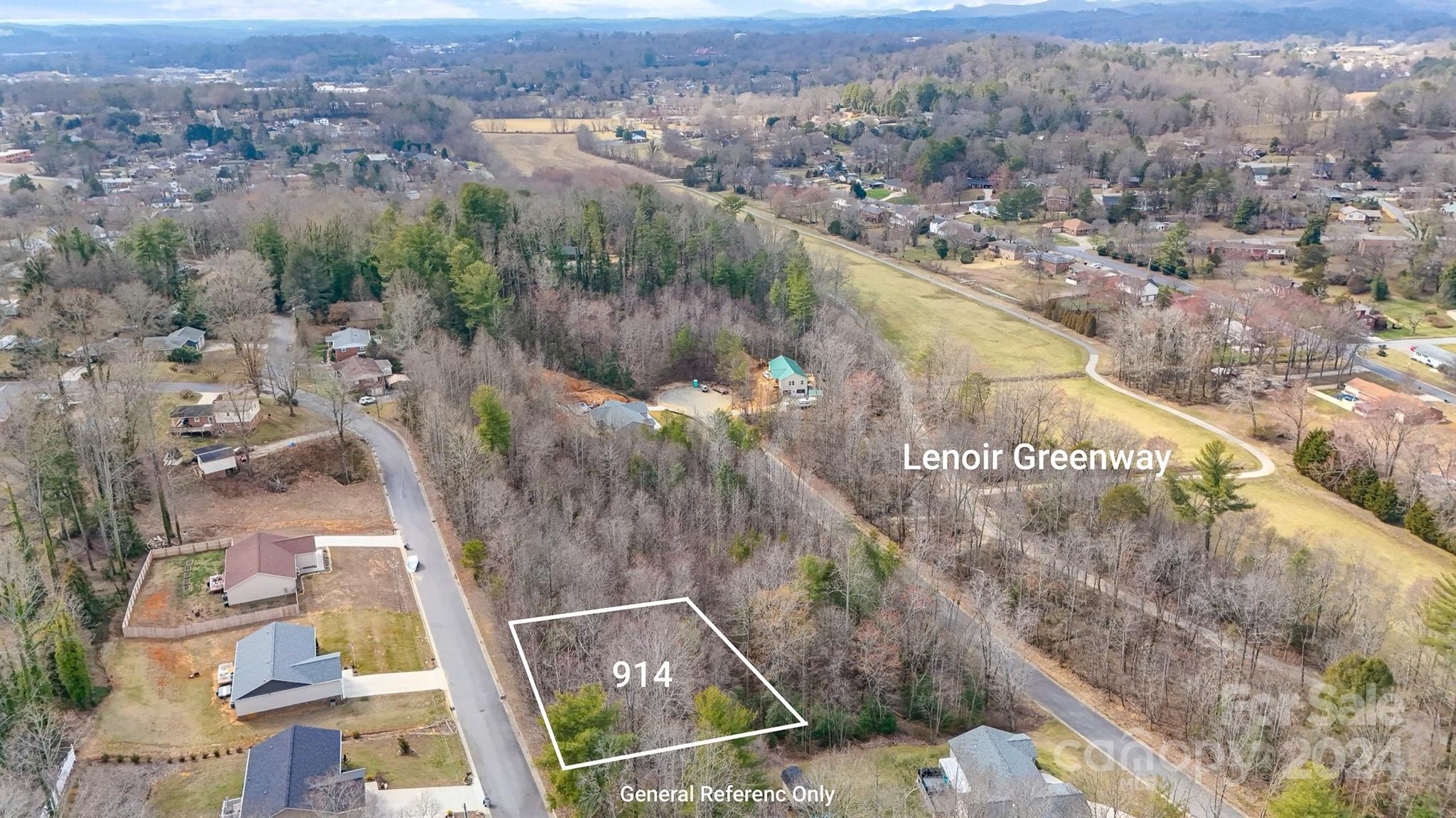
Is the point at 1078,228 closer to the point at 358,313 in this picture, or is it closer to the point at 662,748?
the point at 358,313

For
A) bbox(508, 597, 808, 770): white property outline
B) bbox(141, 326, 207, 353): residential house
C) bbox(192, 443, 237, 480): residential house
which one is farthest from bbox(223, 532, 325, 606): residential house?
bbox(141, 326, 207, 353): residential house

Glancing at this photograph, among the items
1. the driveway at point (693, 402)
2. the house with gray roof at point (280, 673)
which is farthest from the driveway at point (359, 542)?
the driveway at point (693, 402)

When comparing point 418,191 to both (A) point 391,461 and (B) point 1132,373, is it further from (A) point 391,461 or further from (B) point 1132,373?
(B) point 1132,373

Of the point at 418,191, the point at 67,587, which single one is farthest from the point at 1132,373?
the point at 418,191

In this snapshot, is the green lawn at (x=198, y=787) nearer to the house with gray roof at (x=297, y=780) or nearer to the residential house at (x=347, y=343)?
the house with gray roof at (x=297, y=780)

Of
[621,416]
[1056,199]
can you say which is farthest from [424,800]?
[1056,199]

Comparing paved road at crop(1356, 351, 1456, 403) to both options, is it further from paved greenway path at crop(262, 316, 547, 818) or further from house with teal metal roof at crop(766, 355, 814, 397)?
paved greenway path at crop(262, 316, 547, 818)
